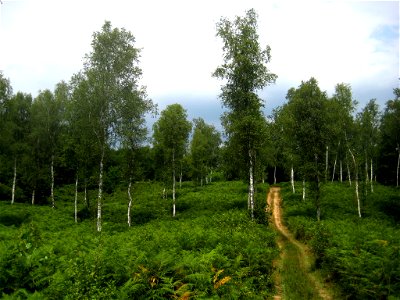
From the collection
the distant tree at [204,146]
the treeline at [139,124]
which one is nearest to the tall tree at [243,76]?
the treeline at [139,124]

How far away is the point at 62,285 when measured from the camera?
8.54 metres

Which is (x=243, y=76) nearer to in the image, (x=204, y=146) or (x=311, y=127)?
(x=311, y=127)

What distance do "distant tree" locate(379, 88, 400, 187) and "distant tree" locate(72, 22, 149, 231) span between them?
115 feet

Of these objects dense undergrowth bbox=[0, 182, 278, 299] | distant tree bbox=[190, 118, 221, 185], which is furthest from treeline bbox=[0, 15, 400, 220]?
dense undergrowth bbox=[0, 182, 278, 299]

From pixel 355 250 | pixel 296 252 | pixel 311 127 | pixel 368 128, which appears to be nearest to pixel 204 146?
pixel 368 128

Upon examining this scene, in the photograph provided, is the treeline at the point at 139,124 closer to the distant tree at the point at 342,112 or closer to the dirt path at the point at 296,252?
the distant tree at the point at 342,112

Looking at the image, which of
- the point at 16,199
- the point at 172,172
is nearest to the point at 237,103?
the point at 172,172

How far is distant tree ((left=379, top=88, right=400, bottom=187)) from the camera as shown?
1842 inches

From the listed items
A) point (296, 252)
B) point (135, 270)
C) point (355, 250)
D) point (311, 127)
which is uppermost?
point (311, 127)

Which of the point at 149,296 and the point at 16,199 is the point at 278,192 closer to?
the point at 16,199

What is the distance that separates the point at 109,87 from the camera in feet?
100

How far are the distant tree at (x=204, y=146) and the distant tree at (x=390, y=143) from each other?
3084 cm

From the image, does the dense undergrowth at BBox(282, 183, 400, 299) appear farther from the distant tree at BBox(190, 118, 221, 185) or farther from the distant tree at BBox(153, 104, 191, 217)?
the distant tree at BBox(190, 118, 221, 185)

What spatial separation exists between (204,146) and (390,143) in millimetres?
34459
